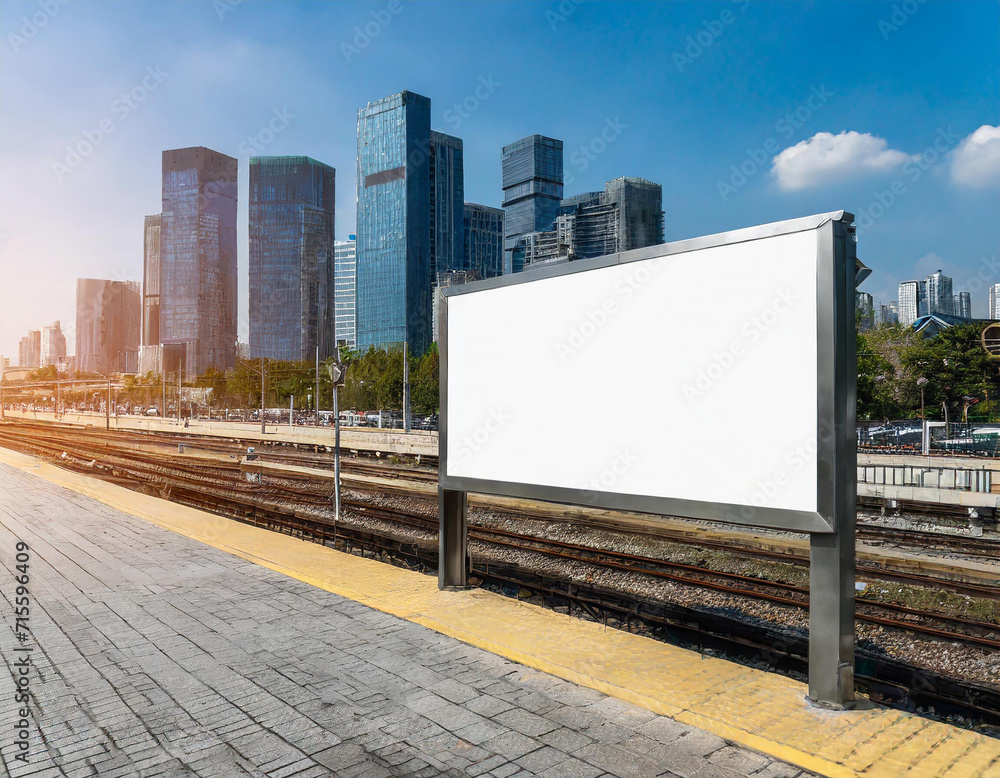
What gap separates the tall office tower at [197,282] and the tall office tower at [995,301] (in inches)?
6765

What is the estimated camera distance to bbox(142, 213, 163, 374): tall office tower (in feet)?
436

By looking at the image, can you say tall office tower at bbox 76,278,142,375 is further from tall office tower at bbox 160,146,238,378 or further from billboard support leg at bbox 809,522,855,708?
tall office tower at bbox 160,146,238,378

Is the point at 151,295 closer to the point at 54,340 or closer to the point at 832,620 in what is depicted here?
the point at 54,340

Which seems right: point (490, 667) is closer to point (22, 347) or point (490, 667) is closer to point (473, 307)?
point (473, 307)

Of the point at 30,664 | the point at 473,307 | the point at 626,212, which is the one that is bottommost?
the point at 30,664

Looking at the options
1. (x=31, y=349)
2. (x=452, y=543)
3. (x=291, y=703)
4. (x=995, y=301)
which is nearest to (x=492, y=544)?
(x=452, y=543)

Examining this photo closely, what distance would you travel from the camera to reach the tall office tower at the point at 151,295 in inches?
5231

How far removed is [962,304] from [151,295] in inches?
8305

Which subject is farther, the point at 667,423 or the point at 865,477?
the point at 865,477

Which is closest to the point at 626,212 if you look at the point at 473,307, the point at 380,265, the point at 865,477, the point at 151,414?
the point at 380,265

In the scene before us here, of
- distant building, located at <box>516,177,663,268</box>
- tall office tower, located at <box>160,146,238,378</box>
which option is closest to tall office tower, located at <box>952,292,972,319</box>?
distant building, located at <box>516,177,663,268</box>

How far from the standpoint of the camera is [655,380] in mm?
5574

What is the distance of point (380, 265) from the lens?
173 meters

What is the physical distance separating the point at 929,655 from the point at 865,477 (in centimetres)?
1428
